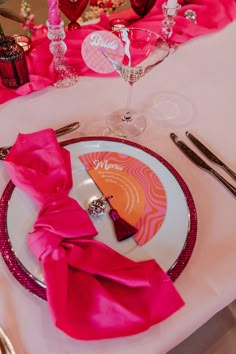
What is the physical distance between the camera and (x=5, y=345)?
1.25ft

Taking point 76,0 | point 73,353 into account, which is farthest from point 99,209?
point 76,0

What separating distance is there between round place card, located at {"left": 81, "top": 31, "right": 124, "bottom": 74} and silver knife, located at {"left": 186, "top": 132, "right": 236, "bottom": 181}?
0.20 meters

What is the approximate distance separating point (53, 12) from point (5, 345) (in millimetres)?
560

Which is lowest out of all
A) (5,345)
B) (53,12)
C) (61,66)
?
(5,345)

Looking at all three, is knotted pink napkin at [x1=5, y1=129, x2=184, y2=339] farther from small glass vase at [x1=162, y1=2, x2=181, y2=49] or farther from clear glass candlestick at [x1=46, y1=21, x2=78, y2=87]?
small glass vase at [x1=162, y1=2, x2=181, y2=49]

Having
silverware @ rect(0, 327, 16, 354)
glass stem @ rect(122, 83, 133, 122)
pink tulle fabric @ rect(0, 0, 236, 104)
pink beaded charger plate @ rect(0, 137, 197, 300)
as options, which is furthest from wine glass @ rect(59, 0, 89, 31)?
silverware @ rect(0, 327, 16, 354)

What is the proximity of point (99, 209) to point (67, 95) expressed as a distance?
0.31m

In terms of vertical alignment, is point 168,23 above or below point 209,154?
above

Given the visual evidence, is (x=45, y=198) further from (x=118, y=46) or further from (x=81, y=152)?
(x=118, y=46)

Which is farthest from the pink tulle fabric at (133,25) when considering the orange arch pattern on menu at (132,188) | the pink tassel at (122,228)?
the pink tassel at (122,228)

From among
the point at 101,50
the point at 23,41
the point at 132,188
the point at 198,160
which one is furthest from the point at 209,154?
the point at 23,41

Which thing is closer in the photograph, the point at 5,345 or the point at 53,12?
the point at 5,345

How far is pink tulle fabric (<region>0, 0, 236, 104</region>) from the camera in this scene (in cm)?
70

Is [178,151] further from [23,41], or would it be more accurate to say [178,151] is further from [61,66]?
[23,41]
